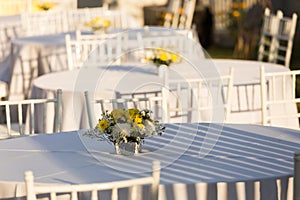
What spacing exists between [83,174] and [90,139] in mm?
724

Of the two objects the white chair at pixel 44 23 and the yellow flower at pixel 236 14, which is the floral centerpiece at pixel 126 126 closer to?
the white chair at pixel 44 23

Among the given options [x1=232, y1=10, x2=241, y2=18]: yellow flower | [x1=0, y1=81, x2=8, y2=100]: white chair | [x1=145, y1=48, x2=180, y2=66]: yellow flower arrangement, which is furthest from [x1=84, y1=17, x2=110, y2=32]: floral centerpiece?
[x1=232, y1=10, x2=241, y2=18]: yellow flower

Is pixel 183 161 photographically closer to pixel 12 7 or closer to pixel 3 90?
pixel 3 90

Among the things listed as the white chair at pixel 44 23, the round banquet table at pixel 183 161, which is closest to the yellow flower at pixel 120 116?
the round banquet table at pixel 183 161

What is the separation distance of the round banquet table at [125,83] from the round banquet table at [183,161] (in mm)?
1691

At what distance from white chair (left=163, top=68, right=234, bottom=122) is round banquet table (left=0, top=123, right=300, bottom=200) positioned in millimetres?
1264

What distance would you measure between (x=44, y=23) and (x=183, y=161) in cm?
730

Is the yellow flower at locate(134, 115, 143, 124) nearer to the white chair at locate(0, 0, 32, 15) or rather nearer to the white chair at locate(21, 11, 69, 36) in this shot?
the white chair at locate(21, 11, 69, 36)

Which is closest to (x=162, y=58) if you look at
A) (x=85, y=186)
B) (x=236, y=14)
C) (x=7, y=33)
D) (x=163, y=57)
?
(x=163, y=57)

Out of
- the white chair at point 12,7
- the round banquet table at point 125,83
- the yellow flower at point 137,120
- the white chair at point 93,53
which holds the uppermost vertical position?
the yellow flower at point 137,120

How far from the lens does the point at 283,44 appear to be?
51.3 ft

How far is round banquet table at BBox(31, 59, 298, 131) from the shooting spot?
22.1 feet

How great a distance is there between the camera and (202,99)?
6707 mm

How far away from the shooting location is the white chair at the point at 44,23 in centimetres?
1104
